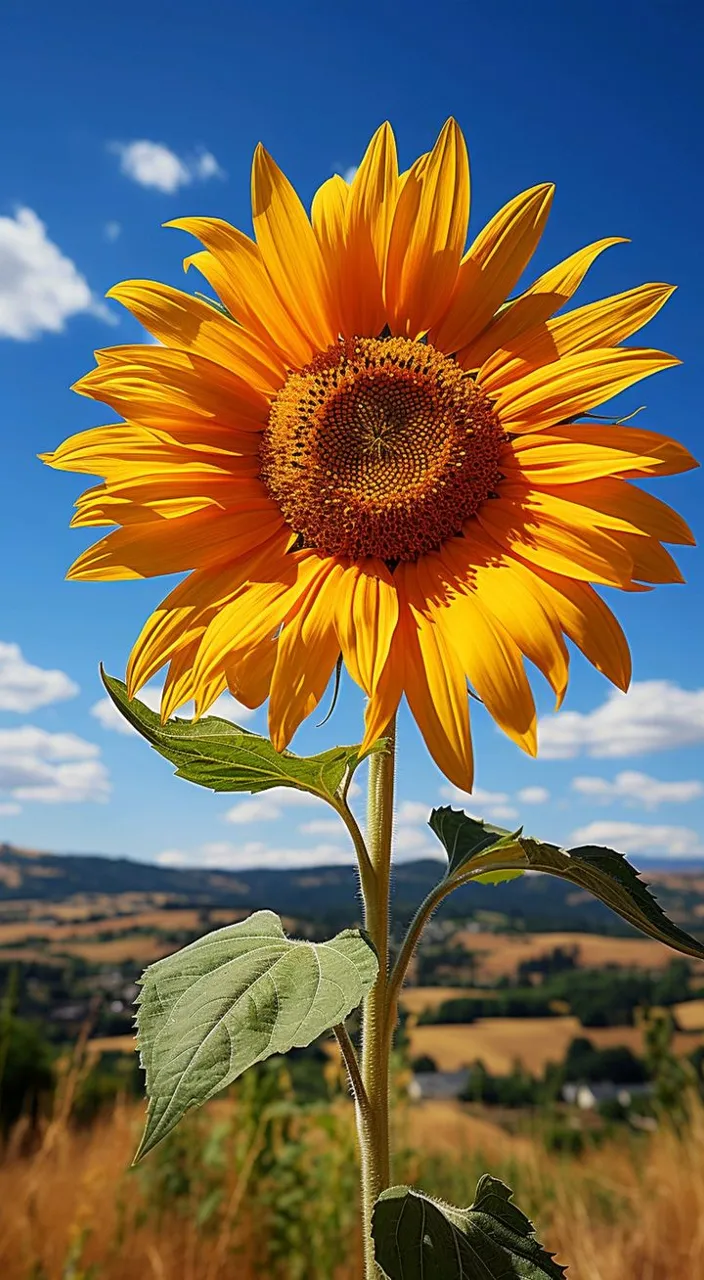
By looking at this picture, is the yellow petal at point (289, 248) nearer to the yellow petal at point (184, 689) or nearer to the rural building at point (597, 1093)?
the yellow petal at point (184, 689)

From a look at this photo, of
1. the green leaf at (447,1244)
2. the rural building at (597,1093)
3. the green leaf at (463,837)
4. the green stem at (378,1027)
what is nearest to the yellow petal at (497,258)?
the green stem at (378,1027)

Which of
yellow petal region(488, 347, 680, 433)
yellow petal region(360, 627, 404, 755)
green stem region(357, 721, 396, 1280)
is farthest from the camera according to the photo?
yellow petal region(488, 347, 680, 433)

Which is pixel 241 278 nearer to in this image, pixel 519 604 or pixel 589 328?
pixel 589 328

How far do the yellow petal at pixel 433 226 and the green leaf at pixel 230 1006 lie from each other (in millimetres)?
799

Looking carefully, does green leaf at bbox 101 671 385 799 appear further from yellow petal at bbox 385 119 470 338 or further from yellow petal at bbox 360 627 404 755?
yellow petal at bbox 385 119 470 338

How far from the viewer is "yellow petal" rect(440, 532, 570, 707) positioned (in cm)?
117

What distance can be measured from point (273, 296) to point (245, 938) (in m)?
0.78

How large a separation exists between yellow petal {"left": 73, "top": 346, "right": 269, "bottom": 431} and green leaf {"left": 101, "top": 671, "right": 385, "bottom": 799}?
329 millimetres

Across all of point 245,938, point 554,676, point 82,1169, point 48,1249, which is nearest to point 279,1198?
point 48,1249

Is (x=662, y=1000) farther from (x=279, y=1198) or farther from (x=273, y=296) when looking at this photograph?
(x=273, y=296)

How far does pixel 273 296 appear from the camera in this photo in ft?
4.47

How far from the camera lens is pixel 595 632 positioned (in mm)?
1185

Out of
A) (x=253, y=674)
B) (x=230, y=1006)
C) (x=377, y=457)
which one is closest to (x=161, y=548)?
(x=253, y=674)

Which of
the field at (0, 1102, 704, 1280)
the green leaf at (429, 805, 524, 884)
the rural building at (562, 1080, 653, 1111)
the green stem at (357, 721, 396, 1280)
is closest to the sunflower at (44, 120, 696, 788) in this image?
the green stem at (357, 721, 396, 1280)
